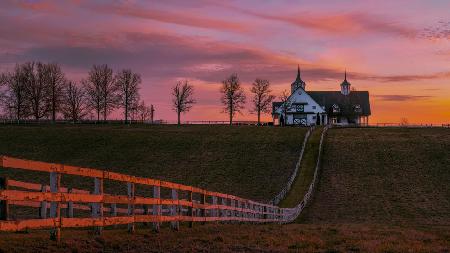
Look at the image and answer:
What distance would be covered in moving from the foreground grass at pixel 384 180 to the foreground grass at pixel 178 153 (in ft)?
19.4

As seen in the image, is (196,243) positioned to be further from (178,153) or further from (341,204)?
(178,153)

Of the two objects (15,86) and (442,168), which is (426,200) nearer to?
(442,168)

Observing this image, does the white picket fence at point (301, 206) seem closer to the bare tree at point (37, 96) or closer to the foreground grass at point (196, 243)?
the foreground grass at point (196, 243)

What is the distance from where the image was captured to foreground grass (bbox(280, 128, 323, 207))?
172 feet

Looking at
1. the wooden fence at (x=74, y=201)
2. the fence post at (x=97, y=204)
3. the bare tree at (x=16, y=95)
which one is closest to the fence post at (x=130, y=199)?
the wooden fence at (x=74, y=201)

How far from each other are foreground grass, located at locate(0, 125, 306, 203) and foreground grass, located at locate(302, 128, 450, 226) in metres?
5.93

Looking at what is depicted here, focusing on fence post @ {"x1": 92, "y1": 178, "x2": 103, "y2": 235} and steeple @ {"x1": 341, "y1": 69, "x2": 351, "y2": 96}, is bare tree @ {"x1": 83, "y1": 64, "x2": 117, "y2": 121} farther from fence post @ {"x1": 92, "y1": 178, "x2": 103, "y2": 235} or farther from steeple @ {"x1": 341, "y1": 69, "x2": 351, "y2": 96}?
fence post @ {"x1": 92, "y1": 178, "x2": 103, "y2": 235}

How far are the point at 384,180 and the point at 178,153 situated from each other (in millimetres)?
28498

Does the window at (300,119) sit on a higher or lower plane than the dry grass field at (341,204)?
higher

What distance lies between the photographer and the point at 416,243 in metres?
17.1

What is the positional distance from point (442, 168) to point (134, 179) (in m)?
61.5

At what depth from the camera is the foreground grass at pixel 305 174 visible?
52.4m

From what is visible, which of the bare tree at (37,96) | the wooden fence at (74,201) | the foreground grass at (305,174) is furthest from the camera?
the bare tree at (37,96)

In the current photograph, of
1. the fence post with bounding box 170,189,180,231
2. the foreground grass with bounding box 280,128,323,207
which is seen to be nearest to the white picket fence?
the foreground grass with bounding box 280,128,323,207
